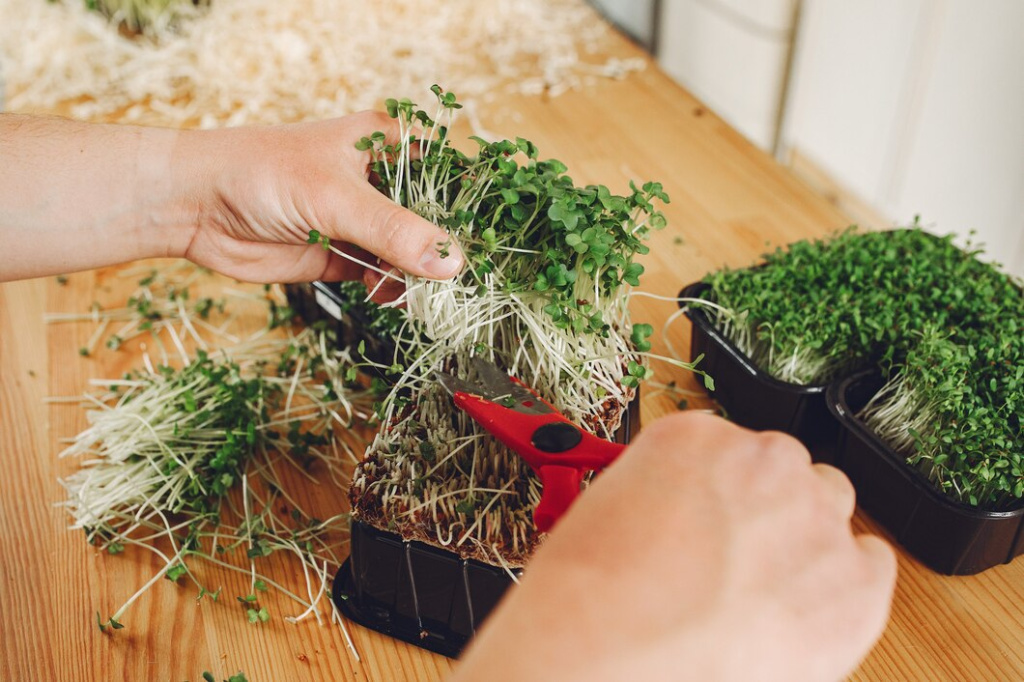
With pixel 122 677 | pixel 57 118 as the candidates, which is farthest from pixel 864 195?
pixel 122 677

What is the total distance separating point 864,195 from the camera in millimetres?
2240

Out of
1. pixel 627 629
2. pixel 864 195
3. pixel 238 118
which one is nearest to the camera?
pixel 627 629

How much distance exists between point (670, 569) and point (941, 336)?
0.70 m

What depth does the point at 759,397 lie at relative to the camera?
1.13 m

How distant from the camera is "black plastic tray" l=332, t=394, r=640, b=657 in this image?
0.86 meters

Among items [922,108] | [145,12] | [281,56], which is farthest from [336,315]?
[145,12]

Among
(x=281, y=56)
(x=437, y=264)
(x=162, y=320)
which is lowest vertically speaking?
(x=162, y=320)

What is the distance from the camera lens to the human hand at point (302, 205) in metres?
0.99

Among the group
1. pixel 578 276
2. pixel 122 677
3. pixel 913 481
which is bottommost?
pixel 122 677

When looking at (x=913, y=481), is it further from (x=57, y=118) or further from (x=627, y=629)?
(x=57, y=118)

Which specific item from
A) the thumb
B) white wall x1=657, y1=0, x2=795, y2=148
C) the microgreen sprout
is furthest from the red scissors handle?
white wall x1=657, y1=0, x2=795, y2=148

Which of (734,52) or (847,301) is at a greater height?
(847,301)

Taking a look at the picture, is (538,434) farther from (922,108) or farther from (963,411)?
(922,108)

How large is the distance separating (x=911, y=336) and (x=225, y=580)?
0.91 m
